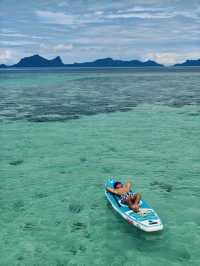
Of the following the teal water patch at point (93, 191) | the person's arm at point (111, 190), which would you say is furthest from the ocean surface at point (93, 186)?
the person's arm at point (111, 190)

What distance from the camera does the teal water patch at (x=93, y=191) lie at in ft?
69.1

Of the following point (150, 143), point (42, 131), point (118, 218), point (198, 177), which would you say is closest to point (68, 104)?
point (42, 131)

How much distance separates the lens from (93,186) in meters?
30.3

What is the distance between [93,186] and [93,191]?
99cm

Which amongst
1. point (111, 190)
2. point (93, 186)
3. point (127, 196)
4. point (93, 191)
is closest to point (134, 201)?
point (127, 196)

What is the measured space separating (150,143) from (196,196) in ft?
48.4

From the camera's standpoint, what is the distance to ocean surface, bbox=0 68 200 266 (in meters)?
21.1

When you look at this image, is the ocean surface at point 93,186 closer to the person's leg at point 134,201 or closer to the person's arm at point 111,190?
the person's arm at point 111,190

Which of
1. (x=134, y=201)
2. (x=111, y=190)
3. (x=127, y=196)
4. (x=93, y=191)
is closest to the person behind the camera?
(x=134, y=201)

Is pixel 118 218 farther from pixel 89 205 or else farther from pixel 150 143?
pixel 150 143

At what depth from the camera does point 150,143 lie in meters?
42.0

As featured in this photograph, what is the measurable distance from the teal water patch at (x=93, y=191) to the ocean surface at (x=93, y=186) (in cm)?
6

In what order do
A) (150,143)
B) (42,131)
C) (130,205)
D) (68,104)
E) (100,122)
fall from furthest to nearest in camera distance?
(68,104), (100,122), (42,131), (150,143), (130,205)

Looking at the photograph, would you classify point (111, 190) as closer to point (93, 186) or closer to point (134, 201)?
point (134, 201)
